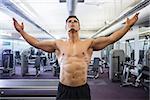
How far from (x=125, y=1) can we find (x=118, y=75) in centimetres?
261

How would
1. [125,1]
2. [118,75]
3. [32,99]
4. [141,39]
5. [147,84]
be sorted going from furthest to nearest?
[141,39], [118,75], [125,1], [147,84], [32,99]

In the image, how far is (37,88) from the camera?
169 inches

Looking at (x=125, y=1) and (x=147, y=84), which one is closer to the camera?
(x=147, y=84)

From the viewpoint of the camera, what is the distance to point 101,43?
8.68 feet

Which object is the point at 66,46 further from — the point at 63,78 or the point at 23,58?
the point at 23,58

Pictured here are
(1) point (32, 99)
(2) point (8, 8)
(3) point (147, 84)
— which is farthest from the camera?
(3) point (147, 84)

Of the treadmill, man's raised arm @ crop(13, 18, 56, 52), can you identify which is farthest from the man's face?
the treadmill

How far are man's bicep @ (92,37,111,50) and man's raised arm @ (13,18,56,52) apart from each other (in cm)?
48

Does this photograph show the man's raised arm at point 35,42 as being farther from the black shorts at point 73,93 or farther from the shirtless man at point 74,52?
the black shorts at point 73,93

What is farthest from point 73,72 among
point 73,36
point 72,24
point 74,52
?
point 72,24

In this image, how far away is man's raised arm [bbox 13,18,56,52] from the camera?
2.61 metres

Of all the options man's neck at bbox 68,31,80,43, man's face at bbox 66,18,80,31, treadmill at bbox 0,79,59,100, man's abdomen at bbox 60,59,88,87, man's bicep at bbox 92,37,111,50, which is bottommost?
treadmill at bbox 0,79,59,100

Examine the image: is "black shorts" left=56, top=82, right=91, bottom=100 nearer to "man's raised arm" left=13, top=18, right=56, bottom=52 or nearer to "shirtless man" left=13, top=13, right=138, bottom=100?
"shirtless man" left=13, top=13, right=138, bottom=100

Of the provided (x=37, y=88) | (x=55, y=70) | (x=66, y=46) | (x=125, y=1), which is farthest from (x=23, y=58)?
(x=66, y=46)
